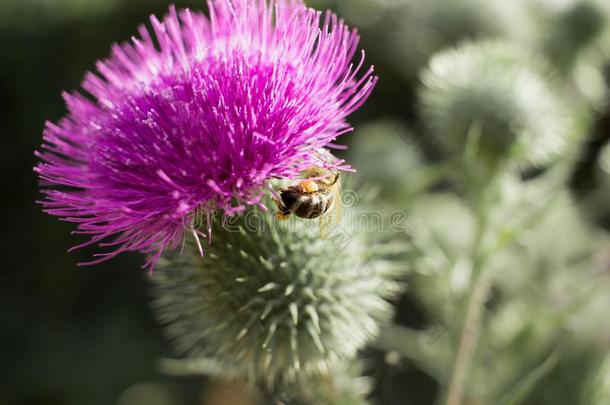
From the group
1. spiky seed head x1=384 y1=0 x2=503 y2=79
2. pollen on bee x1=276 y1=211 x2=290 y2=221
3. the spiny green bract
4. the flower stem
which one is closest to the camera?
pollen on bee x1=276 y1=211 x2=290 y2=221

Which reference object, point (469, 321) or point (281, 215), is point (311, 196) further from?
point (469, 321)

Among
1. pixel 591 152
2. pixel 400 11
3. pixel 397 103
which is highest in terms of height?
pixel 400 11

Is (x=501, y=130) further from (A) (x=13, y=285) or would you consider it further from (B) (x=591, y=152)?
(A) (x=13, y=285)

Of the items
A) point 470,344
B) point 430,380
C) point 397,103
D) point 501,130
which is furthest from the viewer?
point 397,103

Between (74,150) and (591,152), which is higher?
(74,150)

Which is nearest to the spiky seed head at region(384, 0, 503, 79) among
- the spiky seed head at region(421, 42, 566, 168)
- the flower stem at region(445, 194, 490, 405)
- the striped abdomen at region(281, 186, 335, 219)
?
the spiky seed head at region(421, 42, 566, 168)

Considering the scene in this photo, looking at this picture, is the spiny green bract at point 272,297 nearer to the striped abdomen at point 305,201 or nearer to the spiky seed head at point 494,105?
the striped abdomen at point 305,201

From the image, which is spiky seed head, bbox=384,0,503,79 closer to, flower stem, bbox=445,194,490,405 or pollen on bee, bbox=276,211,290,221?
flower stem, bbox=445,194,490,405

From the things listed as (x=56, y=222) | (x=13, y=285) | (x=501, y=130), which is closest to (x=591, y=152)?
(x=501, y=130)
